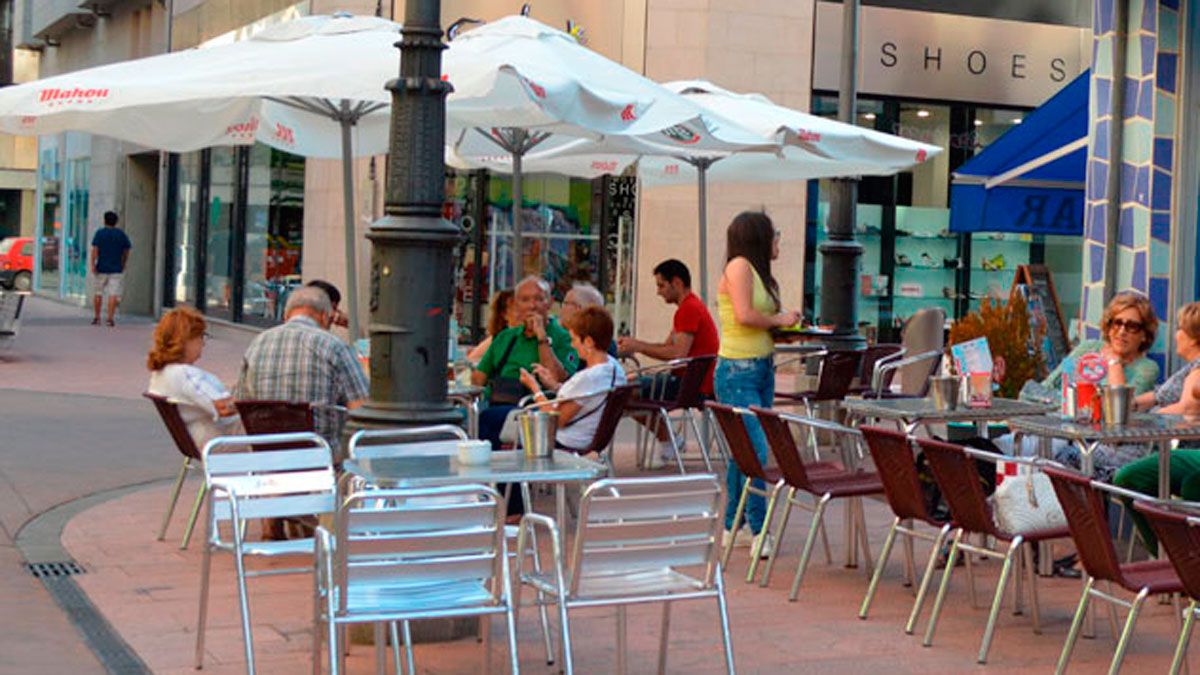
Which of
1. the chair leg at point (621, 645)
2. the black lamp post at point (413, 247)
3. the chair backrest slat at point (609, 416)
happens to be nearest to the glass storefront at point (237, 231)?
the chair backrest slat at point (609, 416)

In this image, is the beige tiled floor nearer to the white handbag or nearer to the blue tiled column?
the white handbag

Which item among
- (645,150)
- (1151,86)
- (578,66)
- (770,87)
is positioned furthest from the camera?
(770,87)

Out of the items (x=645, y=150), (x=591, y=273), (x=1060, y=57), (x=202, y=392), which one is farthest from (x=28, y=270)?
(x=202, y=392)

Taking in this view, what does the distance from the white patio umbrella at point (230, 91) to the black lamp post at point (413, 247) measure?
76.2 inches

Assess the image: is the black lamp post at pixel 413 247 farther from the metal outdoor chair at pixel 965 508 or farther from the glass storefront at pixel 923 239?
the glass storefront at pixel 923 239

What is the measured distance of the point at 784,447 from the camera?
8.35 m

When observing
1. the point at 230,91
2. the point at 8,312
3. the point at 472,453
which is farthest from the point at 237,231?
the point at 472,453

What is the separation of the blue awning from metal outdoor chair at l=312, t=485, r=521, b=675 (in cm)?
908

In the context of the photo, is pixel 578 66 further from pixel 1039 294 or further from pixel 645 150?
pixel 1039 294

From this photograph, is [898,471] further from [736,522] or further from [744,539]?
[744,539]

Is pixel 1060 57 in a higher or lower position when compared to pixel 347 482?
higher

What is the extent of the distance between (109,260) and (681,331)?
19.5 meters

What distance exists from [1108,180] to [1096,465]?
4101 millimetres

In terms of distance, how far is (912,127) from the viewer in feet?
75.6
